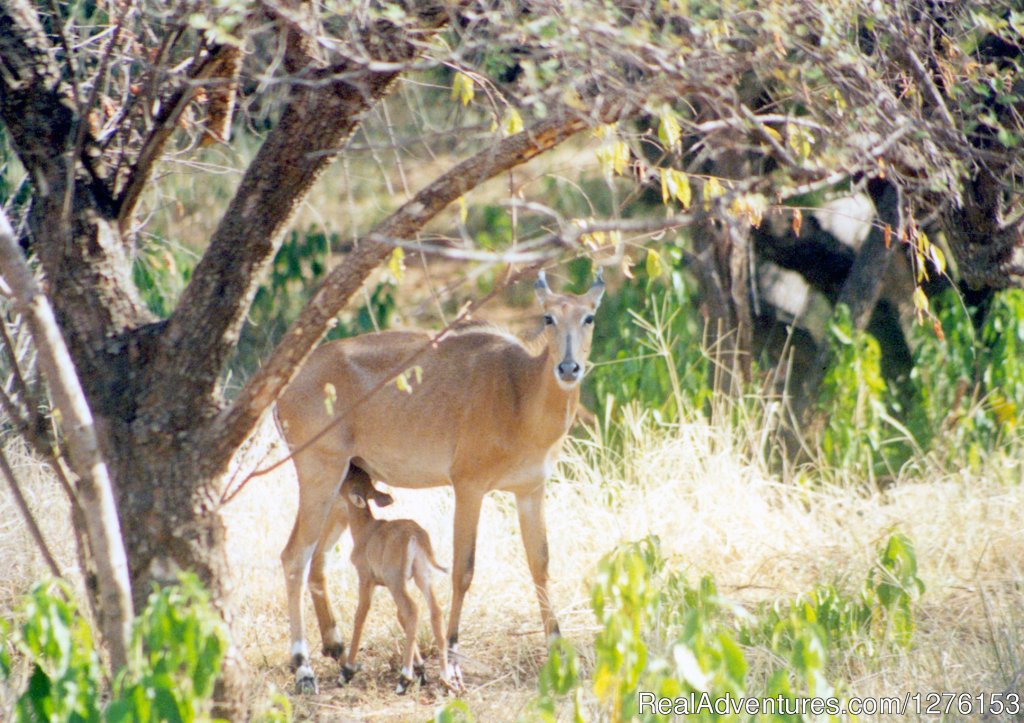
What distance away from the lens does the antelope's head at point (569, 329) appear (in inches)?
237

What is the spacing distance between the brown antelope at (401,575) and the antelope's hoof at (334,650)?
286 mm

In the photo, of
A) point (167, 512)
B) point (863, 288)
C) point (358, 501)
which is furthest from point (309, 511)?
point (863, 288)

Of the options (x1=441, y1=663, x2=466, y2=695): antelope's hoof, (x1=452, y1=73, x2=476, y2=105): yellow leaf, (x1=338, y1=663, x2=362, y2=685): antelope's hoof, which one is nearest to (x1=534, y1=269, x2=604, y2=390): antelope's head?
(x1=441, y1=663, x2=466, y2=695): antelope's hoof

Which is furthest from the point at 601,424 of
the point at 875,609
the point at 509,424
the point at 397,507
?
the point at 875,609

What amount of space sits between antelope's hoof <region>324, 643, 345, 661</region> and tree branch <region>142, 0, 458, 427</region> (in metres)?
2.77

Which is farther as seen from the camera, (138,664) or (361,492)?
(361,492)

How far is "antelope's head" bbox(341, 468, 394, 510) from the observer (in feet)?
21.0

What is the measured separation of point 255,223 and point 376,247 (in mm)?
544

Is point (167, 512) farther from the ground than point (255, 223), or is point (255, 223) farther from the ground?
point (255, 223)

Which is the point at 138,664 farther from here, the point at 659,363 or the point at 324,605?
the point at 659,363

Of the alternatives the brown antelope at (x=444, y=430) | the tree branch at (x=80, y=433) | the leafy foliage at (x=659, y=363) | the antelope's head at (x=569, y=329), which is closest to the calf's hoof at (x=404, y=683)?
the brown antelope at (x=444, y=430)

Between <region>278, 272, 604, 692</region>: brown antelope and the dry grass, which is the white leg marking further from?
the dry grass

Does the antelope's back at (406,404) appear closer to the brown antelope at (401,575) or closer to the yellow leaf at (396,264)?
the brown antelope at (401,575)

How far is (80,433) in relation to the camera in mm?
3336
